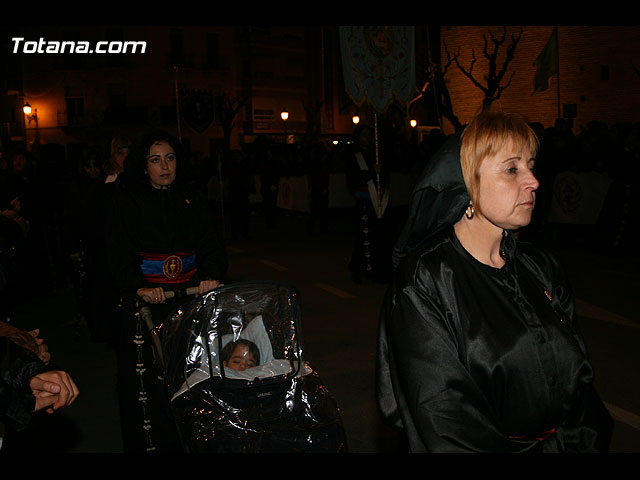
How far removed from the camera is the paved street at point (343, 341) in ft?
17.3

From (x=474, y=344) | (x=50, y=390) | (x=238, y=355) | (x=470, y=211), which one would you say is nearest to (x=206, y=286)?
(x=238, y=355)

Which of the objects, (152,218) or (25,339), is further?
(152,218)

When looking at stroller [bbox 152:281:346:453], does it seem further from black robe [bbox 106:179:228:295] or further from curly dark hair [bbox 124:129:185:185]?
curly dark hair [bbox 124:129:185:185]

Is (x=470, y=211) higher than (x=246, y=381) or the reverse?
higher

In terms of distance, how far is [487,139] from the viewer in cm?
247

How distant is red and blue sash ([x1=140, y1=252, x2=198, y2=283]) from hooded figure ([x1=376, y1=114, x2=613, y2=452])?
235cm

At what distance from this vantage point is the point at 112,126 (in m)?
51.6

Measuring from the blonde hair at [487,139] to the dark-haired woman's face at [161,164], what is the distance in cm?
270

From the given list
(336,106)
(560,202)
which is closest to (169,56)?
(336,106)

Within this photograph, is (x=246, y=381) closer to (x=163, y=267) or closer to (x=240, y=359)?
(x=240, y=359)

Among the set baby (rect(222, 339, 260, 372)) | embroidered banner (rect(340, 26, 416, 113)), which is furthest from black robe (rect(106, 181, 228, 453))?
embroidered banner (rect(340, 26, 416, 113))

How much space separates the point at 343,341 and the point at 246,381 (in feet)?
13.6

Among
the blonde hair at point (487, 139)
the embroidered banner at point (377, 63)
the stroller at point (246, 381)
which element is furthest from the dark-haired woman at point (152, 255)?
the embroidered banner at point (377, 63)

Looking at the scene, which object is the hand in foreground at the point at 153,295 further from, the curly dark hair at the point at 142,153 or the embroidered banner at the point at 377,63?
the embroidered banner at the point at 377,63
